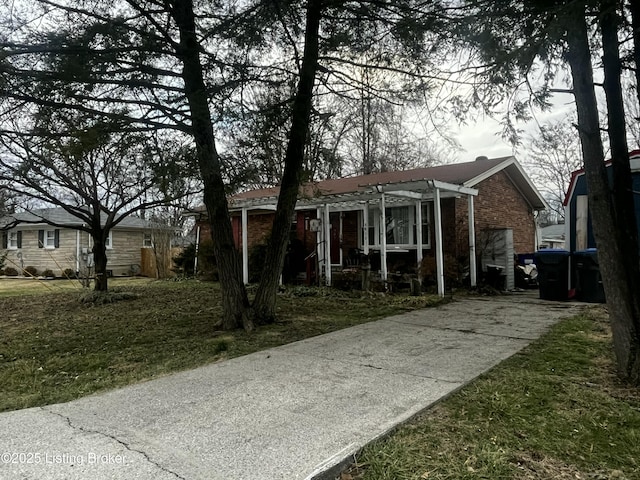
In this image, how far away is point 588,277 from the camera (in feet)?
31.8

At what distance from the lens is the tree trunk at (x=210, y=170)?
20.0ft

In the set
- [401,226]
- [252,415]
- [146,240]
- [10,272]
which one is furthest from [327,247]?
[10,272]

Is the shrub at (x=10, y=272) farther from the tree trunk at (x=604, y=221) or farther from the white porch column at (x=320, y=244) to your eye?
the tree trunk at (x=604, y=221)

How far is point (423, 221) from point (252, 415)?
10.9 metres

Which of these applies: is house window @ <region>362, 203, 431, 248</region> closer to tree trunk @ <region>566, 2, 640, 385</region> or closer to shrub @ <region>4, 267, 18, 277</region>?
tree trunk @ <region>566, 2, 640, 385</region>

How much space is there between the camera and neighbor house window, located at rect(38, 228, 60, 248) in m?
22.3

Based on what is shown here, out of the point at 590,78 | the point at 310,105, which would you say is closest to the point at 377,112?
the point at 310,105

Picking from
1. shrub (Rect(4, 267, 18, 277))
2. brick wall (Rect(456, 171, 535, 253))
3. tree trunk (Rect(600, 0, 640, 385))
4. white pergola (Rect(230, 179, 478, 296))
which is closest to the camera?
tree trunk (Rect(600, 0, 640, 385))

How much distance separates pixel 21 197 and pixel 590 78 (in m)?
12.7

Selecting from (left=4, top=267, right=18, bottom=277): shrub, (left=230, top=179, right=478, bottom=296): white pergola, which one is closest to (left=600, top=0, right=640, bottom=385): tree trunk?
(left=230, top=179, right=478, bottom=296): white pergola

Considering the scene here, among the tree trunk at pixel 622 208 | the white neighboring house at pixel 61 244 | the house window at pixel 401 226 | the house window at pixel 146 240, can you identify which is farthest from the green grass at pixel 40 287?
the tree trunk at pixel 622 208

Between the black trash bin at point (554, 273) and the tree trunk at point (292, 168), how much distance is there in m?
6.42

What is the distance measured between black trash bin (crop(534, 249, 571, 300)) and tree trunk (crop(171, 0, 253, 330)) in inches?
281

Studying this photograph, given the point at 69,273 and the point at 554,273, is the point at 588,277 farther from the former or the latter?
the point at 69,273
